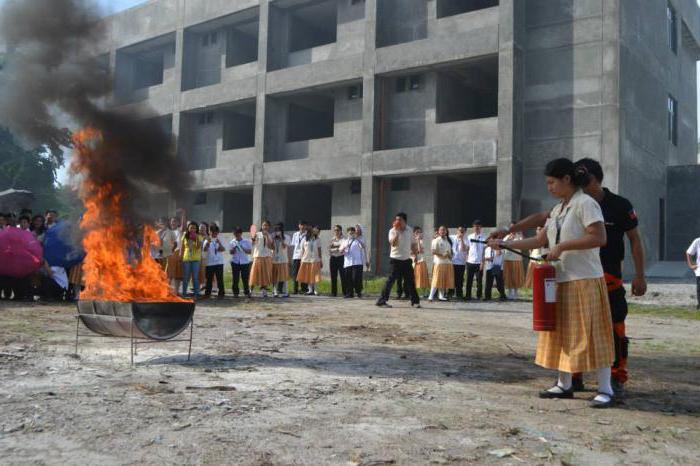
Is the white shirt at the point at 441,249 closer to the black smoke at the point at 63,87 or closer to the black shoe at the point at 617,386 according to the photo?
the black smoke at the point at 63,87

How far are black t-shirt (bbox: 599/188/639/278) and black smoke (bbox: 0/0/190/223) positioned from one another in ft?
17.2

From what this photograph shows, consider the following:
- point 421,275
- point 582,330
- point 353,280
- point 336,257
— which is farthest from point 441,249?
point 582,330

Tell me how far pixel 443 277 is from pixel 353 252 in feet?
7.70

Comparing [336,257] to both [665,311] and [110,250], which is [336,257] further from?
[110,250]

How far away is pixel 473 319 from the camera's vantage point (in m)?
11.1

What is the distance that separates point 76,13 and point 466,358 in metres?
6.67

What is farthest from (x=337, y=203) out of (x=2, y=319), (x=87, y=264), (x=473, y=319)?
(x=87, y=264)

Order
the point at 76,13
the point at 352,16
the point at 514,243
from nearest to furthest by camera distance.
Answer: the point at 514,243 → the point at 76,13 → the point at 352,16

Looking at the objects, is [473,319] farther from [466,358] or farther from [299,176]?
[299,176]

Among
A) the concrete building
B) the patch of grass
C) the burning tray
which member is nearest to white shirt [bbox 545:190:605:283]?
the burning tray

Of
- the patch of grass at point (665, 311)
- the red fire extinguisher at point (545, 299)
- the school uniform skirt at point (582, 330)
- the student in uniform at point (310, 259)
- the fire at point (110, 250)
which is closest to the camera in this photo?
the school uniform skirt at point (582, 330)

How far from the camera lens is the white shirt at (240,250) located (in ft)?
50.9

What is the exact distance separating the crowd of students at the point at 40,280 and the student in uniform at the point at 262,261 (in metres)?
4.44

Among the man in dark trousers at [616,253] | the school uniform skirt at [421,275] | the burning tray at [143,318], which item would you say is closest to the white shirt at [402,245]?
the school uniform skirt at [421,275]
